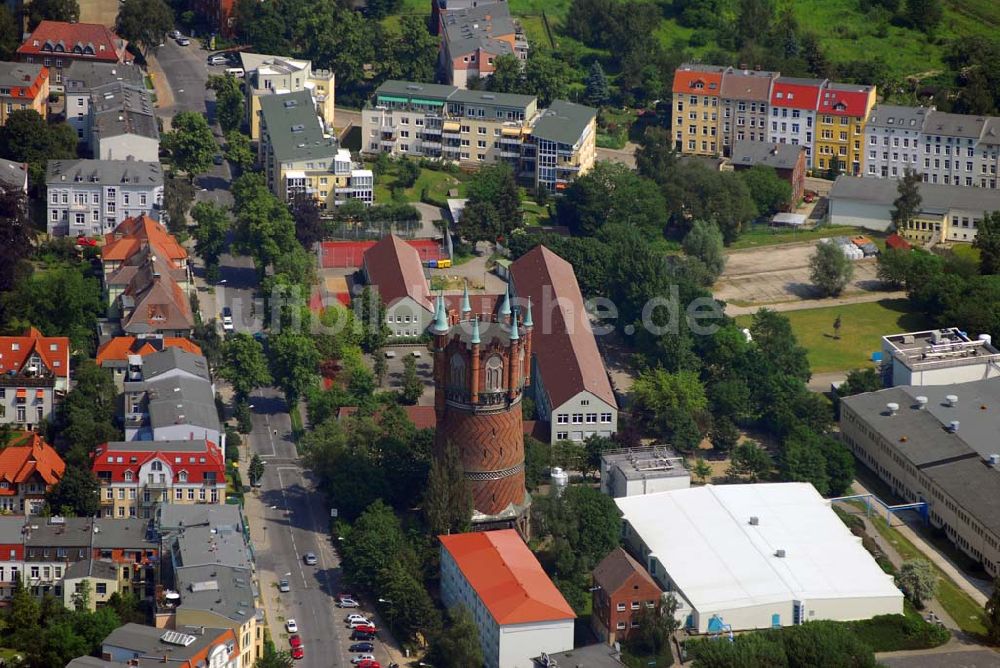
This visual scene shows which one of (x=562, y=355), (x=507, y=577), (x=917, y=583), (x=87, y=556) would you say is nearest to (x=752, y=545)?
(x=917, y=583)

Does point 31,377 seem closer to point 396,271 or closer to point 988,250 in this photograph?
point 396,271

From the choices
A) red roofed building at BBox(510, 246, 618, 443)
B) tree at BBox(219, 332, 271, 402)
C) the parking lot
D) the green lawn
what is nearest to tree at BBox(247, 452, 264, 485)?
tree at BBox(219, 332, 271, 402)

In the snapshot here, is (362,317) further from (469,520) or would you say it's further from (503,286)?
(469,520)

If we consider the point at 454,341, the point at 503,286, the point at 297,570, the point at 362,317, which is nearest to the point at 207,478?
the point at 297,570

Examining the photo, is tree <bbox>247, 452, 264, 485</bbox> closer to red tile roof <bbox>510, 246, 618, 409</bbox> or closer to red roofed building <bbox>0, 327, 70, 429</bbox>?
red roofed building <bbox>0, 327, 70, 429</bbox>

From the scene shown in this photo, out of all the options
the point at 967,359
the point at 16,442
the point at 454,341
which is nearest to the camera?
the point at 454,341

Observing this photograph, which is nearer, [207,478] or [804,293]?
[207,478]
